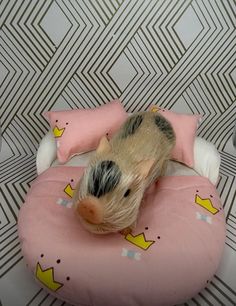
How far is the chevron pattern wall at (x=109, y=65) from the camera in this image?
5.16ft

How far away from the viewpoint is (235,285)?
3.63 feet

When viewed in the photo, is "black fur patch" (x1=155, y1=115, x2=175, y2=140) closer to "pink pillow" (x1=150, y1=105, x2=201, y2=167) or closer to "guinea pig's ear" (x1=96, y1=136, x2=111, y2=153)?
"pink pillow" (x1=150, y1=105, x2=201, y2=167)

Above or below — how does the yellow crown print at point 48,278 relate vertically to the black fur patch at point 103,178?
below

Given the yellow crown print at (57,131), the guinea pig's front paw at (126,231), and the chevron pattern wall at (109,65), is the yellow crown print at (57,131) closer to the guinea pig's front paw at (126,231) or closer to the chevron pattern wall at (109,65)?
the chevron pattern wall at (109,65)

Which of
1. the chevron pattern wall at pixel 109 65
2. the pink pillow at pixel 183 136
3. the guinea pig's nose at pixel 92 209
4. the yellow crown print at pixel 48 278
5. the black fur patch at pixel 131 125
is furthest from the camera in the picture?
the chevron pattern wall at pixel 109 65

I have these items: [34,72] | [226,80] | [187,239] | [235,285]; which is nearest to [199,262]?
[187,239]

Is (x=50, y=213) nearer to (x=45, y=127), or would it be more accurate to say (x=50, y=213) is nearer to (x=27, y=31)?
(x=45, y=127)

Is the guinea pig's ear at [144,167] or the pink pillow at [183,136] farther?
the pink pillow at [183,136]

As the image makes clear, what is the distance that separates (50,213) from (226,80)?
124 centimetres

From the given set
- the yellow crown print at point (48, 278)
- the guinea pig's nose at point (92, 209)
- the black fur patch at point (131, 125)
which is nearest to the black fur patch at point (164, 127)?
the black fur patch at point (131, 125)

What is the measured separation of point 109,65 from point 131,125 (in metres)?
0.61

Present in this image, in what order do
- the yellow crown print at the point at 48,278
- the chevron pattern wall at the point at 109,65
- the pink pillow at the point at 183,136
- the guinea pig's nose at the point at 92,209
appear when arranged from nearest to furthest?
the guinea pig's nose at the point at 92,209 → the yellow crown print at the point at 48,278 → the pink pillow at the point at 183,136 → the chevron pattern wall at the point at 109,65

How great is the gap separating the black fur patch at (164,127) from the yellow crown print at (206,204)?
27 centimetres

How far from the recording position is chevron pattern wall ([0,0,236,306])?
5.16ft
